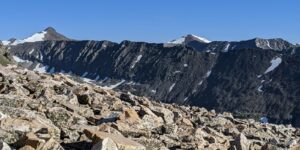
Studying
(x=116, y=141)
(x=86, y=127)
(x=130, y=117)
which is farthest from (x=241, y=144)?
(x=116, y=141)

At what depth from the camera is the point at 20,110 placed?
890 inches

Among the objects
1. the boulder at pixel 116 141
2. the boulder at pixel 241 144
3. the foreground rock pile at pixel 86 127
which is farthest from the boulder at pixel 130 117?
the boulder at pixel 116 141

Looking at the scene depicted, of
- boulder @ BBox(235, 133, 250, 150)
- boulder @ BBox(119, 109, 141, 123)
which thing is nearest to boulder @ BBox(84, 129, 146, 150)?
boulder @ BBox(119, 109, 141, 123)

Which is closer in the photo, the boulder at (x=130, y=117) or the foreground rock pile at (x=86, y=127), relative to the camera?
the foreground rock pile at (x=86, y=127)

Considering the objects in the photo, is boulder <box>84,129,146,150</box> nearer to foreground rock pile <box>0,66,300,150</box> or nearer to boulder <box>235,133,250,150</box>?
foreground rock pile <box>0,66,300,150</box>

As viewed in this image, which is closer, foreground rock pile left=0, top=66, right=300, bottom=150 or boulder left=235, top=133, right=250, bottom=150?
foreground rock pile left=0, top=66, right=300, bottom=150

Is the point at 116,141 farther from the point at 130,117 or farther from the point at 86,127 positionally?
the point at 130,117

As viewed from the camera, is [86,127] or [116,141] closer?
[116,141]

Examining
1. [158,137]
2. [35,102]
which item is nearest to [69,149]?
[158,137]

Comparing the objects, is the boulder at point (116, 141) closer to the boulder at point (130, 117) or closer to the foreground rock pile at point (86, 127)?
the foreground rock pile at point (86, 127)

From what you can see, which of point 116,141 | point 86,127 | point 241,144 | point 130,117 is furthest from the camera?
point 130,117

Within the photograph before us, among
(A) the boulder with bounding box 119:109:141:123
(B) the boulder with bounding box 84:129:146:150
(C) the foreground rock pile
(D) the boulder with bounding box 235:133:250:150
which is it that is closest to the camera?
(B) the boulder with bounding box 84:129:146:150

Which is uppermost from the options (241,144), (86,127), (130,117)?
(130,117)

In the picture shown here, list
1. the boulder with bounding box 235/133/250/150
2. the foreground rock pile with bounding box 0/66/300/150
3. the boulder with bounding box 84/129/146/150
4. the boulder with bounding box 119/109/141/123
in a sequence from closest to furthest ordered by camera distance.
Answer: the boulder with bounding box 84/129/146/150
the foreground rock pile with bounding box 0/66/300/150
the boulder with bounding box 235/133/250/150
the boulder with bounding box 119/109/141/123
